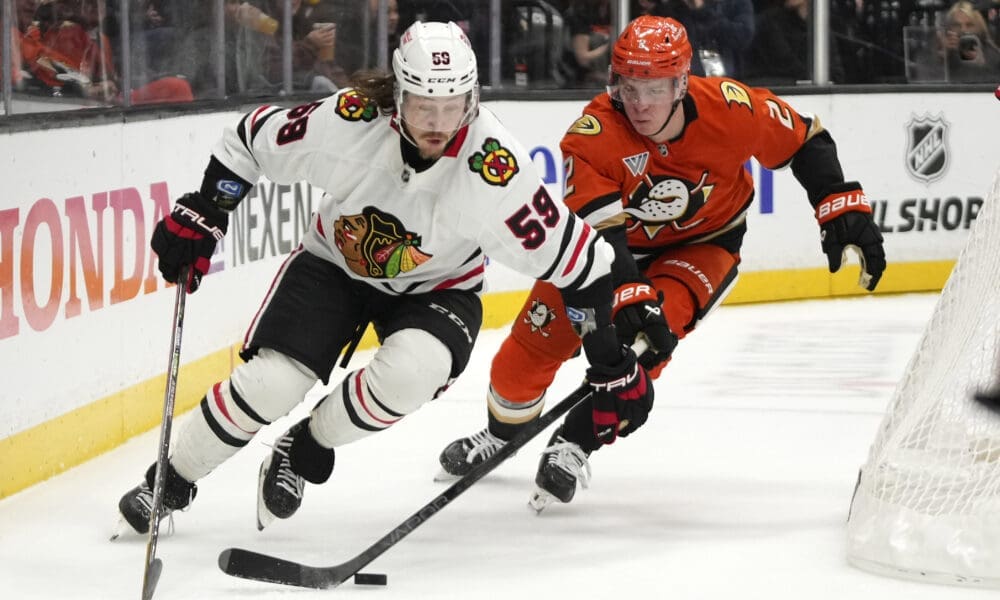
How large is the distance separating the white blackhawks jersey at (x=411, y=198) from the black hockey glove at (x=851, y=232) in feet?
2.36

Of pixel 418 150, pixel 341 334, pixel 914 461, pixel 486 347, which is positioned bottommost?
pixel 486 347

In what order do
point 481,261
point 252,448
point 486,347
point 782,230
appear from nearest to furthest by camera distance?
1. point 481,261
2. point 252,448
3. point 486,347
4. point 782,230

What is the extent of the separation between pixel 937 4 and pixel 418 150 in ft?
16.8

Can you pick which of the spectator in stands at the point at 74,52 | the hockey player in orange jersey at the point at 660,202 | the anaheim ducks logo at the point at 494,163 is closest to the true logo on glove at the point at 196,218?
the anaheim ducks logo at the point at 494,163

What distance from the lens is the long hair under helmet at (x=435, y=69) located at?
9.95 feet

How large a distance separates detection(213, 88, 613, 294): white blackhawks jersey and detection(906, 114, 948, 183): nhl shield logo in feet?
15.0

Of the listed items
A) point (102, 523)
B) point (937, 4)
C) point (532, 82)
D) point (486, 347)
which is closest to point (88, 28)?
point (102, 523)

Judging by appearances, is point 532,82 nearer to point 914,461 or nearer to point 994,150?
point 994,150

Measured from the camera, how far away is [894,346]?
20.8ft

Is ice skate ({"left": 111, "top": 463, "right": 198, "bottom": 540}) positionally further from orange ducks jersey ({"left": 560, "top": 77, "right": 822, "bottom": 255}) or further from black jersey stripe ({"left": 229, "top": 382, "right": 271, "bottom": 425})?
orange ducks jersey ({"left": 560, "top": 77, "right": 822, "bottom": 255})

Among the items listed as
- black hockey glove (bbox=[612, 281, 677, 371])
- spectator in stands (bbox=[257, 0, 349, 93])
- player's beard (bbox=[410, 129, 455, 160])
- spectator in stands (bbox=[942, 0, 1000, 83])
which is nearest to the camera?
player's beard (bbox=[410, 129, 455, 160])

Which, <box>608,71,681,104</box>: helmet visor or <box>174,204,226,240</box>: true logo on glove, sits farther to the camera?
<box>608,71,681,104</box>: helmet visor

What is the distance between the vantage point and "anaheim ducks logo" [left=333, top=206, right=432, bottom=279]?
3.27 metres

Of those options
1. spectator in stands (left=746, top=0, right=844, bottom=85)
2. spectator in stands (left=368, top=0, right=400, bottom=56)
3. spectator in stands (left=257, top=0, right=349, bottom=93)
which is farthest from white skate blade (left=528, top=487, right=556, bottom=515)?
spectator in stands (left=746, top=0, right=844, bottom=85)
